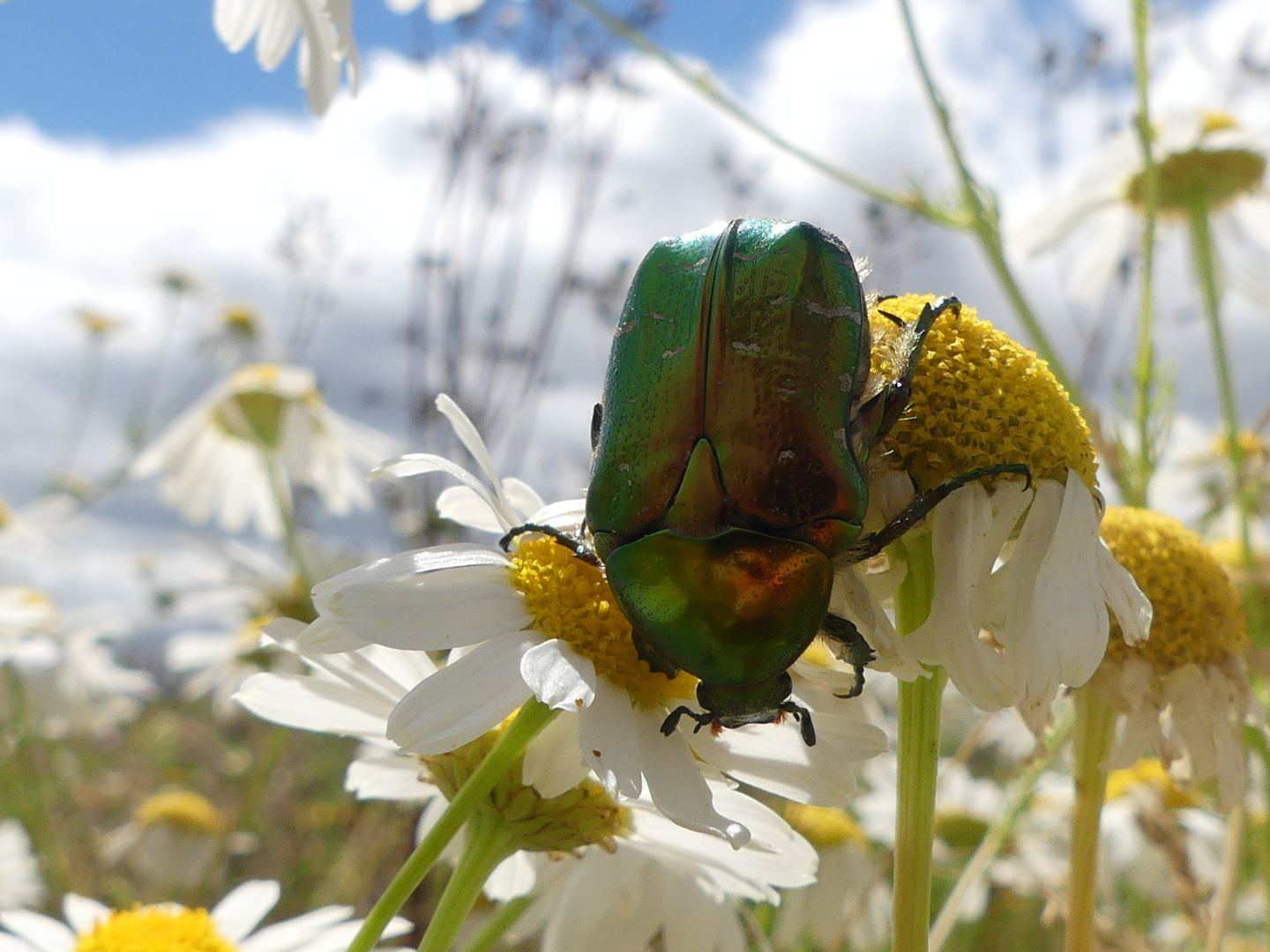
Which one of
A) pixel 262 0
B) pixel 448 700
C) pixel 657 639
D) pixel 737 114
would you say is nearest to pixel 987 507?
pixel 657 639

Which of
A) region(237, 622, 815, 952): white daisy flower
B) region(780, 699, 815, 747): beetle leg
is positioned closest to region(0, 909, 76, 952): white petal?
region(237, 622, 815, 952): white daisy flower

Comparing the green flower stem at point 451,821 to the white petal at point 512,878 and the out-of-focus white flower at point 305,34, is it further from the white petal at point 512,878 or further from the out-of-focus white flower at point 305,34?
the out-of-focus white flower at point 305,34

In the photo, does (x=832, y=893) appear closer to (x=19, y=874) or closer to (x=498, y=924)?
(x=498, y=924)

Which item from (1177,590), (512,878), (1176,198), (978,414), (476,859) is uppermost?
(1176,198)

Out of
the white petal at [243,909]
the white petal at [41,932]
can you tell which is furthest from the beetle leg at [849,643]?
the white petal at [41,932]

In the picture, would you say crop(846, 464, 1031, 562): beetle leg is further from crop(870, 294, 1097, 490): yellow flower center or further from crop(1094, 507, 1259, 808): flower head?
crop(1094, 507, 1259, 808): flower head

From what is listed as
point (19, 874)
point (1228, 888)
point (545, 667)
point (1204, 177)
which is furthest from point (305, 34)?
point (19, 874)

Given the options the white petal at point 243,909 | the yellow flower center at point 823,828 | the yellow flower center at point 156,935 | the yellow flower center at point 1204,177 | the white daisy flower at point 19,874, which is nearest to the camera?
the yellow flower center at point 156,935
